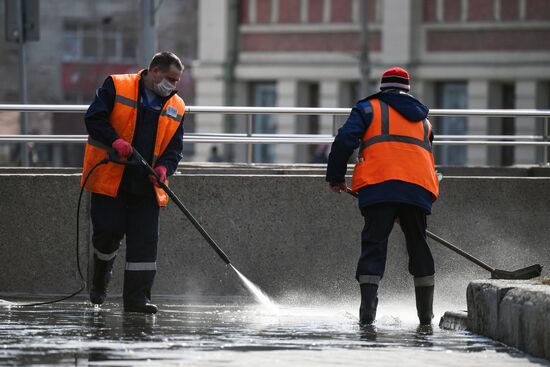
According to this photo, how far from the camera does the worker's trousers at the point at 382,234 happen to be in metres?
9.81

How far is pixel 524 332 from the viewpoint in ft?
27.0

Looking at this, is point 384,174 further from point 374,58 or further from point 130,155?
point 374,58

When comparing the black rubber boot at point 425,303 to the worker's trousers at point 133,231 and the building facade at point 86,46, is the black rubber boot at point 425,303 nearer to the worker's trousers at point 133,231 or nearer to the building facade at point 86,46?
the worker's trousers at point 133,231

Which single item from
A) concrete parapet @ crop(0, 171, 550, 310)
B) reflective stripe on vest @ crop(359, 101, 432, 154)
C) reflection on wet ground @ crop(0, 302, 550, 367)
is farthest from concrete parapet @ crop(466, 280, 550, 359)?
concrete parapet @ crop(0, 171, 550, 310)

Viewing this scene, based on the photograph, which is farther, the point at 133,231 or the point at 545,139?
the point at 545,139

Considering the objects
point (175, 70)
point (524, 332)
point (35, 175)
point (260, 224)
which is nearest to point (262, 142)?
point (260, 224)

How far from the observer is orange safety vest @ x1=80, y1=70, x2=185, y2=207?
10023 mm

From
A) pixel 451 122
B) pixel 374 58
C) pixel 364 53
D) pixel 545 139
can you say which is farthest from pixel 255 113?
pixel 374 58

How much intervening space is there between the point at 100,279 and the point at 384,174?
2.00 metres

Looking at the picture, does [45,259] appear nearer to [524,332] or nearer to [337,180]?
[337,180]

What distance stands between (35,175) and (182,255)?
1.21 metres

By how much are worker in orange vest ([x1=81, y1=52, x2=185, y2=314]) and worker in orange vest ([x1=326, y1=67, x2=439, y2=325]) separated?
1.06 meters

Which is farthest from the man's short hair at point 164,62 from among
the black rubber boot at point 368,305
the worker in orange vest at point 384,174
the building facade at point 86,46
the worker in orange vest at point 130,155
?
the building facade at point 86,46

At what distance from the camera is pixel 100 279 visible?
10.5 metres
